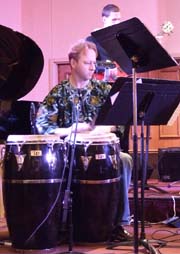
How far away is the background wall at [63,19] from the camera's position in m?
6.75

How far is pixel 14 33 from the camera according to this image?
291cm

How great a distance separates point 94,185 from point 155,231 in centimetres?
72

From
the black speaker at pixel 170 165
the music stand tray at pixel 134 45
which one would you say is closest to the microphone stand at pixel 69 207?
the music stand tray at pixel 134 45

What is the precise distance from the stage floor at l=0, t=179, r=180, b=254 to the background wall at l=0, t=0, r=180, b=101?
2895 mm

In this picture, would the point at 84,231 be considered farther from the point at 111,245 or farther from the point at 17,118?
the point at 17,118

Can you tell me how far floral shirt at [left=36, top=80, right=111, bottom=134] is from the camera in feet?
10.6

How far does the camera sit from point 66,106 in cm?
323

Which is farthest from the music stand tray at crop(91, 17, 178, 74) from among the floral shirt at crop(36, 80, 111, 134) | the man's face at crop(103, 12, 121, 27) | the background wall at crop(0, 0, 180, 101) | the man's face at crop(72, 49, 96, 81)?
the background wall at crop(0, 0, 180, 101)

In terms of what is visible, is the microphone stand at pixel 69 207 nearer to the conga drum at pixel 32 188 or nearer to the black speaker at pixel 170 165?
the conga drum at pixel 32 188

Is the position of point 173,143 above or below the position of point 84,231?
above

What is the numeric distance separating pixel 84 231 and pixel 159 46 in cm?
125

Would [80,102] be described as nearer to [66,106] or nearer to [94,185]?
[66,106]

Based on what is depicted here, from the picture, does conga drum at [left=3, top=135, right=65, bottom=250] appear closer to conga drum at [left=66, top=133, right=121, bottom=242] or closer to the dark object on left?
conga drum at [left=66, top=133, right=121, bottom=242]

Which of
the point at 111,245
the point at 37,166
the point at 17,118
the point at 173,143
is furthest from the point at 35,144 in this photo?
the point at 173,143
